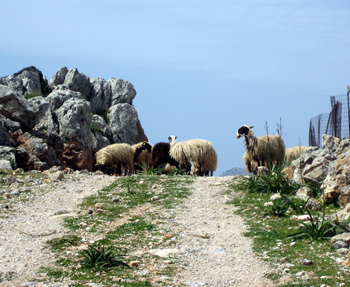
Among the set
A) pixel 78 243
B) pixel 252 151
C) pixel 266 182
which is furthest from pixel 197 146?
pixel 78 243

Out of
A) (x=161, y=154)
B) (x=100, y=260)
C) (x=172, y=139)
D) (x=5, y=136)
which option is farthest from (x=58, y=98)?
(x=100, y=260)

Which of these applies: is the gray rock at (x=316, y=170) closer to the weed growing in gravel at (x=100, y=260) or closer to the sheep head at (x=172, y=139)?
the weed growing in gravel at (x=100, y=260)

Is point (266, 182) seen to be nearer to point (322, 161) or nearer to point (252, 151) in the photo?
point (322, 161)

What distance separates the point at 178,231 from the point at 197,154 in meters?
11.8

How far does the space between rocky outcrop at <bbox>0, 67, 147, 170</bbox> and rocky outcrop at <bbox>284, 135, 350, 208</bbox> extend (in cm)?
952

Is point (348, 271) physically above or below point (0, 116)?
below

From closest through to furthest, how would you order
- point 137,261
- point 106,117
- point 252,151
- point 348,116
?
point 137,261
point 348,116
point 252,151
point 106,117

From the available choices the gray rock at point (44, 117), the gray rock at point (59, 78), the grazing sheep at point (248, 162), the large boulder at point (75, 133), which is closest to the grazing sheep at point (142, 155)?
the large boulder at point (75, 133)

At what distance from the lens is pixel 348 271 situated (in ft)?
22.2

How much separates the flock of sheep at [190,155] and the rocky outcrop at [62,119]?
2.92 m

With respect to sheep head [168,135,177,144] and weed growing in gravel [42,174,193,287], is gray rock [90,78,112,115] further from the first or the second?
weed growing in gravel [42,174,193,287]

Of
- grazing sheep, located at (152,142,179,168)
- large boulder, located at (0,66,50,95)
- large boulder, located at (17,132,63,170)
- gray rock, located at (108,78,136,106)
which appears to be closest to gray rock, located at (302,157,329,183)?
large boulder, located at (17,132,63,170)

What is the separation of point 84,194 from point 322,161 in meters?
5.60

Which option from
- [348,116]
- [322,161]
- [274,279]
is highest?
[348,116]
